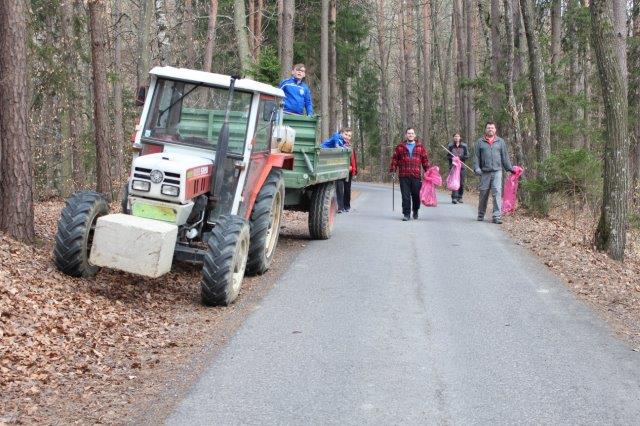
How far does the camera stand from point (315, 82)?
37.6m

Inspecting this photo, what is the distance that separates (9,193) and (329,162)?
557 centimetres

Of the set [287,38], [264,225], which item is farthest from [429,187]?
[264,225]

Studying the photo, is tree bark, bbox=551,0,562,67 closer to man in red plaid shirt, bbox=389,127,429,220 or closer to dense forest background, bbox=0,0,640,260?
dense forest background, bbox=0,0,640,260

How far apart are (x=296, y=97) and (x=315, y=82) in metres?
23.9

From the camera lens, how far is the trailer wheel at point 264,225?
10.2 metres

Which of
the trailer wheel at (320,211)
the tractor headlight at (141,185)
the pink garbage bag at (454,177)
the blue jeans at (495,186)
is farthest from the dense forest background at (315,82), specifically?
the trailer wheel at (320,211)

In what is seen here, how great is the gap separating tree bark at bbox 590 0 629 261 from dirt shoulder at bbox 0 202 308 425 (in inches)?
246

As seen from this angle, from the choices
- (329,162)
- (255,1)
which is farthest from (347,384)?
(255,1)

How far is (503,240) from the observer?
14.9 meters

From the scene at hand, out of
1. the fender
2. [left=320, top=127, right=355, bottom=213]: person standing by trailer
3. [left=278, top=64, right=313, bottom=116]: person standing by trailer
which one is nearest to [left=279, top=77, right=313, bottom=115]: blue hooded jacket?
[left=278, top=64, right=313, bottom=116]: person standing by trailer

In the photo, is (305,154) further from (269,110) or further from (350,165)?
(350,165)

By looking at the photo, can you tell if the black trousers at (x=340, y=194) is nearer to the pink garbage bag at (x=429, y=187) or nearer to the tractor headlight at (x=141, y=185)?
the pink garbage bag at (x=429, y=187)

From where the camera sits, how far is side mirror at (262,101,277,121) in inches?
409

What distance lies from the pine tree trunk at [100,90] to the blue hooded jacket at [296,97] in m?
4.62
